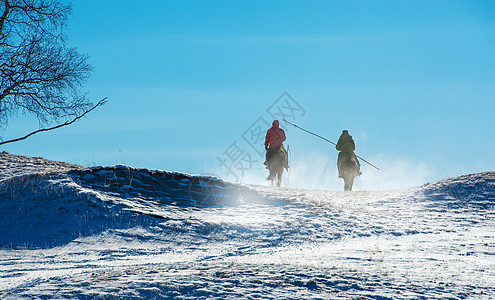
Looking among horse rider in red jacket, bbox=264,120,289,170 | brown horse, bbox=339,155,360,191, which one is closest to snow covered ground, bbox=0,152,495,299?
brown horse, bbox=339,155,360,191

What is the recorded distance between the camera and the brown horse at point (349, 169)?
67.0 ft

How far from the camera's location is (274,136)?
2098 centimetres

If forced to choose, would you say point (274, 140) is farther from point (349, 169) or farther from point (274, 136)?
point (349, 169)

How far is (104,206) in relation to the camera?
12672 millimetres

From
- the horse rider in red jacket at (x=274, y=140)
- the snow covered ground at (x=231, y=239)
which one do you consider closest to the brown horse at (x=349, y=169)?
the snow covered ground at (x=231, y=239)

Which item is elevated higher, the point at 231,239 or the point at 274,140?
the point at 274,140

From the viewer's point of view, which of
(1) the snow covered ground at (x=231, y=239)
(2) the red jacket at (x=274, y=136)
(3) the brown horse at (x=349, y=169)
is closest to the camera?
(1) the snow covered ground at (x=231, y=239)

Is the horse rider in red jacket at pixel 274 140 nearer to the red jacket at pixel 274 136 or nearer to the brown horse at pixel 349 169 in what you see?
the red jacket at pixel 274 136

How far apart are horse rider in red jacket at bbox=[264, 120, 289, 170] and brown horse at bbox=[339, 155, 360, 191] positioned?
108 inches

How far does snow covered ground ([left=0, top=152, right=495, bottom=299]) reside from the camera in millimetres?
6895

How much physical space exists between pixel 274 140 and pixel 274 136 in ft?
0.58

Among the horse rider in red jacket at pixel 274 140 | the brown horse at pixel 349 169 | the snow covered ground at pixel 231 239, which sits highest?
→ the horse rider in red jacket at pixel 274 140

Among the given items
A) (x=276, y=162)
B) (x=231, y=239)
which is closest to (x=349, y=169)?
(x=276, y=162)

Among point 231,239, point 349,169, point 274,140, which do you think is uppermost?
point 274,140
